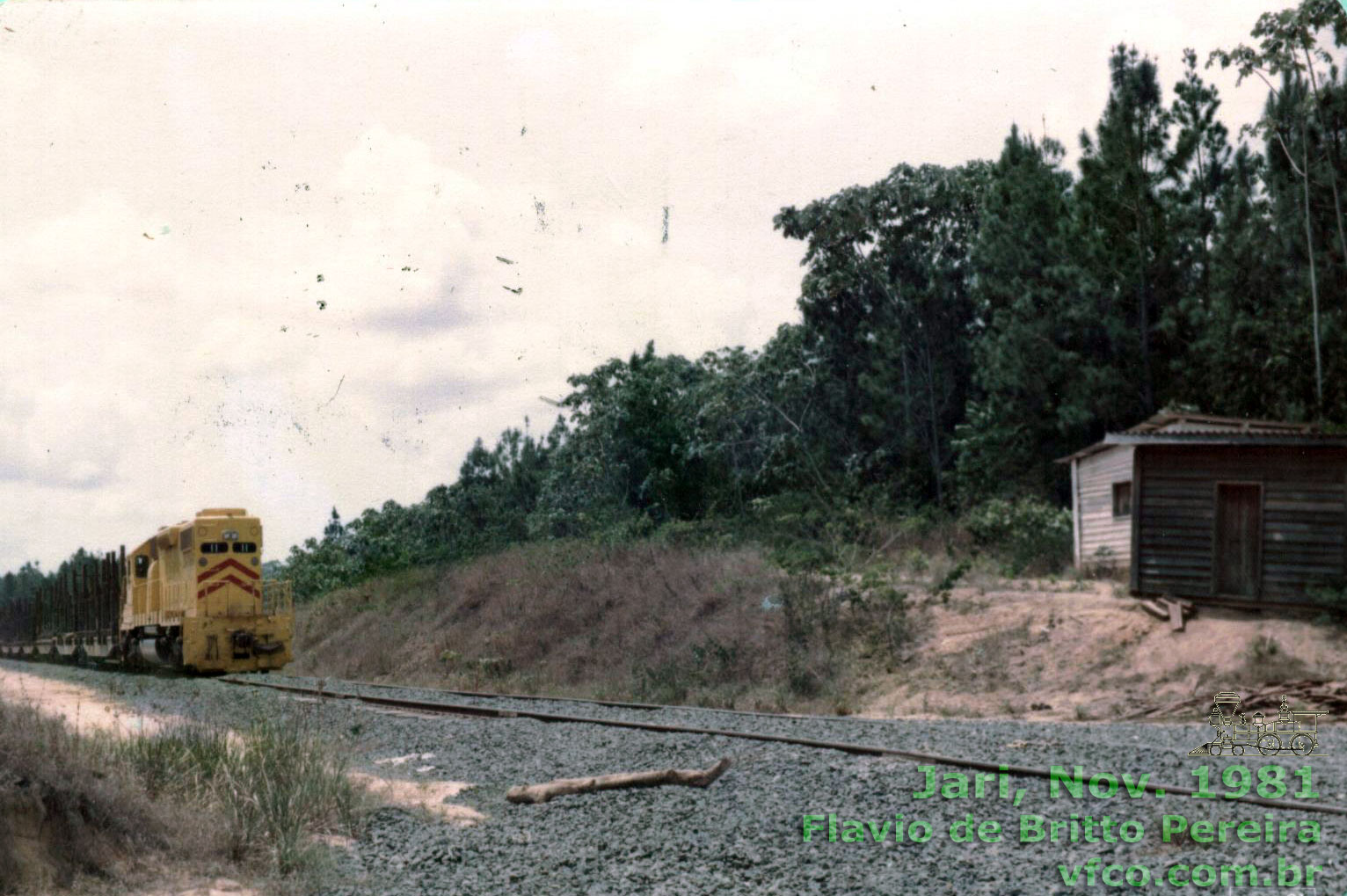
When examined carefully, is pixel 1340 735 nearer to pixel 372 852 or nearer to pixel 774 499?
pixel 372 852

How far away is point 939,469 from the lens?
3688cm

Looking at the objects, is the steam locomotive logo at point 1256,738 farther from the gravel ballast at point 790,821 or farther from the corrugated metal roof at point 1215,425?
the corrugated metal roof at point 1215,425

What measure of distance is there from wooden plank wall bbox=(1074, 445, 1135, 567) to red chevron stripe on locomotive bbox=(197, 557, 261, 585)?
587 inches

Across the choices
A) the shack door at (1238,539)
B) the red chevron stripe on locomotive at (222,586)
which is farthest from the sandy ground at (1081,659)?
the red chevron stripe on locomotive at (222,586)

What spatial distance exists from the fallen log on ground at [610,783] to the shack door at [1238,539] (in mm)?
13959

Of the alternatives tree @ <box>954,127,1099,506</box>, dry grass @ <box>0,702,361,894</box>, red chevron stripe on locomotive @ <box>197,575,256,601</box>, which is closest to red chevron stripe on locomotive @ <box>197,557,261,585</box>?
red chevron stripe on locomotive @ <box>197,575,256,601</box>

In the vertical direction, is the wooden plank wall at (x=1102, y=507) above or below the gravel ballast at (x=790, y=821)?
above

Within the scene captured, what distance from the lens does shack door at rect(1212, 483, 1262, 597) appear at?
63.7 ft

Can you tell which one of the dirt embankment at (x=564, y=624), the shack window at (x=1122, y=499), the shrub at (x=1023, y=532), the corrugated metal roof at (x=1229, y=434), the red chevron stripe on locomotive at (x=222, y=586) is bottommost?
the dirt embankment at (x=564, y=624)

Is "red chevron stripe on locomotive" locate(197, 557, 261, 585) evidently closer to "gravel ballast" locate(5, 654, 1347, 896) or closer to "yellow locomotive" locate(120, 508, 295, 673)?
"yellow locomotive" locate(120, 508, 295, 673)

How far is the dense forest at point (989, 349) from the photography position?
89.8 ft

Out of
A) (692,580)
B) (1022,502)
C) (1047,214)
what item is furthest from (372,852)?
(1047,214)

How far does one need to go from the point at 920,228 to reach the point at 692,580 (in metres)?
19.2

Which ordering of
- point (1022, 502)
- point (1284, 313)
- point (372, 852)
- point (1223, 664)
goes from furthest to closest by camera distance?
point (1022, 502)
point (1284, 313)
point (1223, 664)
point (372, 852)
